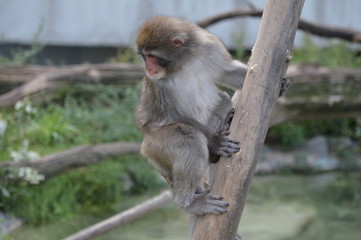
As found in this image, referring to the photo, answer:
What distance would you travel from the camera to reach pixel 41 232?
7285mm

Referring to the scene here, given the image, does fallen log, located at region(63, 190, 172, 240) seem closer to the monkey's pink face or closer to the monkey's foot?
the monkey's pink face

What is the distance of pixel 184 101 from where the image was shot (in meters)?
3.85

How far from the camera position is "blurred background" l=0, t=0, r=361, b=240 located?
7.42m

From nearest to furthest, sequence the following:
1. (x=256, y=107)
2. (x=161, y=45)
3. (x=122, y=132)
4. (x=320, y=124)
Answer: (x=256, y=107) < (x=161, y=45) < (x=122, y=132) < (x=320, y=124)

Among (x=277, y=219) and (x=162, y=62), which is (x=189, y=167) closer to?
(x=162, y=62)

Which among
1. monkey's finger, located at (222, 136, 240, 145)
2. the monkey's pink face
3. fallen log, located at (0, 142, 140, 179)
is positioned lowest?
fallen log, located at (0, 142, 140, 179)

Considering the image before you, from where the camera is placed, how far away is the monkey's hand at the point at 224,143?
3.36 m

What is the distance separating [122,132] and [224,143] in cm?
592

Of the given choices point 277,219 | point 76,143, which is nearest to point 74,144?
point 76,143

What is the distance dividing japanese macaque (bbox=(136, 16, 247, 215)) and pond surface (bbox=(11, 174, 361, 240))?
367cm

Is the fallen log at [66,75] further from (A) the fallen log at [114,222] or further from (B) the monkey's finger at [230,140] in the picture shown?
(B) the monkey's finger at [230,140]

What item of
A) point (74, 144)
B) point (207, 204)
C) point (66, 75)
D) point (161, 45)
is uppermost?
point (161, 45)

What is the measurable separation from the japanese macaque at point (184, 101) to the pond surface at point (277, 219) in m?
3.67

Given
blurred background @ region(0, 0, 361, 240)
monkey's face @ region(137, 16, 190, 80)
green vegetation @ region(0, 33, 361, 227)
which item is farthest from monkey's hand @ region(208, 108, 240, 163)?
green vegetation @ region(0, 33, 361, 227)
